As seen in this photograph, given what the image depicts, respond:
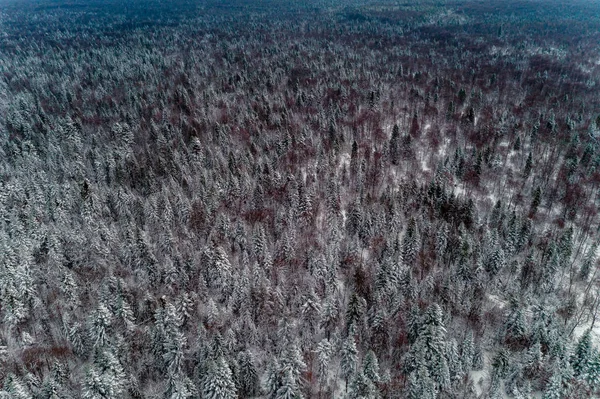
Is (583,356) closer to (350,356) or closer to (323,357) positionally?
(350,356)

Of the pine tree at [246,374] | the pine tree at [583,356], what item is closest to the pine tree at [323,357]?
the pine tree at [246,374]

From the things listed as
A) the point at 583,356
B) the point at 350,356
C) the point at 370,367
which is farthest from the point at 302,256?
the point at 583,356

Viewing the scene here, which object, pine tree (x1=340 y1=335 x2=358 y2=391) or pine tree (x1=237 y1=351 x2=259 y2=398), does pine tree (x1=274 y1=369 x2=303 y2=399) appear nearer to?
pine tree (x1=237 y1=351 x2=259 y2=398)

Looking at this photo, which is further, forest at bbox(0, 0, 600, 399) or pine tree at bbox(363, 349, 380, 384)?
forest at bbox(0, 0, 600, 399)

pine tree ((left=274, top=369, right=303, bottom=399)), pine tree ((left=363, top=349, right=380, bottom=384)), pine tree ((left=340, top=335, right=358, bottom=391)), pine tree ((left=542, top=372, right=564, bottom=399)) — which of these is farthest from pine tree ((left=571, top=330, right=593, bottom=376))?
pine tree ((left=274, top=369, right=303, bottom=399))

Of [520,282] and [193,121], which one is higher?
[193,121]

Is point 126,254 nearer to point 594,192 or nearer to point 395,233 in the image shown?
point 395,233

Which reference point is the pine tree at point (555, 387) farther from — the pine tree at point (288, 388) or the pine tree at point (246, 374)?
the pine tree at point (246, 374)

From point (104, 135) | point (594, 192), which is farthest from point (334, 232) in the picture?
point (104, 135)
